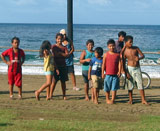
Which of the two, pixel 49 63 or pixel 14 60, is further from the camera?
pixel 14 60

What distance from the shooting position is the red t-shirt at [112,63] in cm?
962

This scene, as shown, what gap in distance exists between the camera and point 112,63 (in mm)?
9633

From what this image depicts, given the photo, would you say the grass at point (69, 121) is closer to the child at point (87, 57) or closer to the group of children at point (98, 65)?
the group of children at point (98, 65)

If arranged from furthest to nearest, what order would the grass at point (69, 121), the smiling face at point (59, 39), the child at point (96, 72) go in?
the smiling face at point (59, 39) → the child at point (96, 72) → the grass at point (69, 121)

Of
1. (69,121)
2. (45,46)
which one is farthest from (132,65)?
(69,121)

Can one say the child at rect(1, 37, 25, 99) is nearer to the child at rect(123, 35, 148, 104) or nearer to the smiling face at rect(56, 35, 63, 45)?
the smiling face at rect(56, 35, 63, 45)

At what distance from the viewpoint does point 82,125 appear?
7.18 meters

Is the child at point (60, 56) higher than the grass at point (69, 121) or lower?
higher

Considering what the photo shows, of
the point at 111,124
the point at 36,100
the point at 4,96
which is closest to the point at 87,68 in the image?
the point at 36,100

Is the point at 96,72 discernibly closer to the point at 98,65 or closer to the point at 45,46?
the point at 98,65

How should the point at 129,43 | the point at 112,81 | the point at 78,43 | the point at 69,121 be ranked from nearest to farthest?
1. the point at 69,121
2. the point at 129,43
3. the point at 112,81
4. the point at 78,43

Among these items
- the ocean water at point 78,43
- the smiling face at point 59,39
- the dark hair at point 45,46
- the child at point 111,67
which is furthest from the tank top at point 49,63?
the ocean water at point 78,43

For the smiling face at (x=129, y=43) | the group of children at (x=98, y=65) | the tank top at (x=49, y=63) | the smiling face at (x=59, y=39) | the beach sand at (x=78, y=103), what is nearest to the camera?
the beach sand at (x=78, y=103)

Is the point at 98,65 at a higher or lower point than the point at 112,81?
higher
